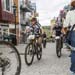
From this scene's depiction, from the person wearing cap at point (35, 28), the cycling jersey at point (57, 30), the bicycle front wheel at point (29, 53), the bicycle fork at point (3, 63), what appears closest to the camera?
the bicycle fork at point (3, 63)

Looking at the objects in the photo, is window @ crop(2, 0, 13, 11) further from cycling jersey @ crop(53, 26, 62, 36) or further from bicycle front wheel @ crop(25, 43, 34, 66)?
bicycle front wheel @ crop(25, 43, 34, 66)

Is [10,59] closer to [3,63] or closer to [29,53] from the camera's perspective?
[3,63]

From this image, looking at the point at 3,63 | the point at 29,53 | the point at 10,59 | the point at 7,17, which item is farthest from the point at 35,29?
the point at 7,17

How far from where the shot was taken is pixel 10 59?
6148 mm

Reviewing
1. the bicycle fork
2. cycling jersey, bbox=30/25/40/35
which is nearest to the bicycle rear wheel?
the bicycle fork

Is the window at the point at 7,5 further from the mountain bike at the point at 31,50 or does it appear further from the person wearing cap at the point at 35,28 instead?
the mountain bike at the point at 31,50

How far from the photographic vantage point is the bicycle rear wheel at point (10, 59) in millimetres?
5928

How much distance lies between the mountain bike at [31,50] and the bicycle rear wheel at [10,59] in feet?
14.9

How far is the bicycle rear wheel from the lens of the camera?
19.4ft

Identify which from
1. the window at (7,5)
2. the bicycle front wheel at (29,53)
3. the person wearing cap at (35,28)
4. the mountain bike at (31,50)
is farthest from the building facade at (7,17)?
the bicycle front wheel at (29,53)

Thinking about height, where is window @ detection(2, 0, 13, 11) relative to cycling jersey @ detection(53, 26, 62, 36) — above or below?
above

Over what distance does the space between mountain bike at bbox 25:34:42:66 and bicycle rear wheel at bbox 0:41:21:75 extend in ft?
14.9

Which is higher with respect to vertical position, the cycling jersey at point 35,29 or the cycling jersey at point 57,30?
the cycling jersey at point 35,29

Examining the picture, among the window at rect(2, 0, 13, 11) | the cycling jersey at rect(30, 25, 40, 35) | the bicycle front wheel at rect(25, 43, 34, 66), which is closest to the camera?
the bicycle front wheel at rect(25, 43, 34, 66)
